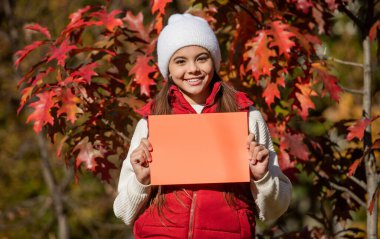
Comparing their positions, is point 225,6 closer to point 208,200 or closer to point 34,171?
point 208,200

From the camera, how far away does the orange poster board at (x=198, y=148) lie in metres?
2.64

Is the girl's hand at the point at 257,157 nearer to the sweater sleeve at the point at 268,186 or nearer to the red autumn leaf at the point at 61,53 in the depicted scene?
the sweater sleeve at the point at 268,186

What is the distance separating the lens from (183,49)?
9.60 feet

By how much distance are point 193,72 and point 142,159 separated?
43 centimetres

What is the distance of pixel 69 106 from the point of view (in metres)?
3.35

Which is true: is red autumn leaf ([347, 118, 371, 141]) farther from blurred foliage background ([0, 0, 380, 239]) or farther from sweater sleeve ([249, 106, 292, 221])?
blurred foliage background ([0, 0, 380, 239])

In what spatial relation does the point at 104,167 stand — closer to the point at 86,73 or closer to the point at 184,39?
the point at 86,73

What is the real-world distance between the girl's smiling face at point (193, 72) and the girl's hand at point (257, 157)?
13.2 inches

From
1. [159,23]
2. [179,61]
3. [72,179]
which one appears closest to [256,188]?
[179,61]

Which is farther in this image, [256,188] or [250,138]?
[256,188]

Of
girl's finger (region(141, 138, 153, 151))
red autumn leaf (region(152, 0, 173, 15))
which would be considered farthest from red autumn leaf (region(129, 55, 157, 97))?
girl's finger (region(141, 138, 153, 151))

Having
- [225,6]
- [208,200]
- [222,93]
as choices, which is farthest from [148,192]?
[225,6]

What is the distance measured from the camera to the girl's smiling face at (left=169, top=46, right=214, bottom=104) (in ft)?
9.39

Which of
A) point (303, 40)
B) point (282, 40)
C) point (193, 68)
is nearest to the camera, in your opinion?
point (193, 68)
